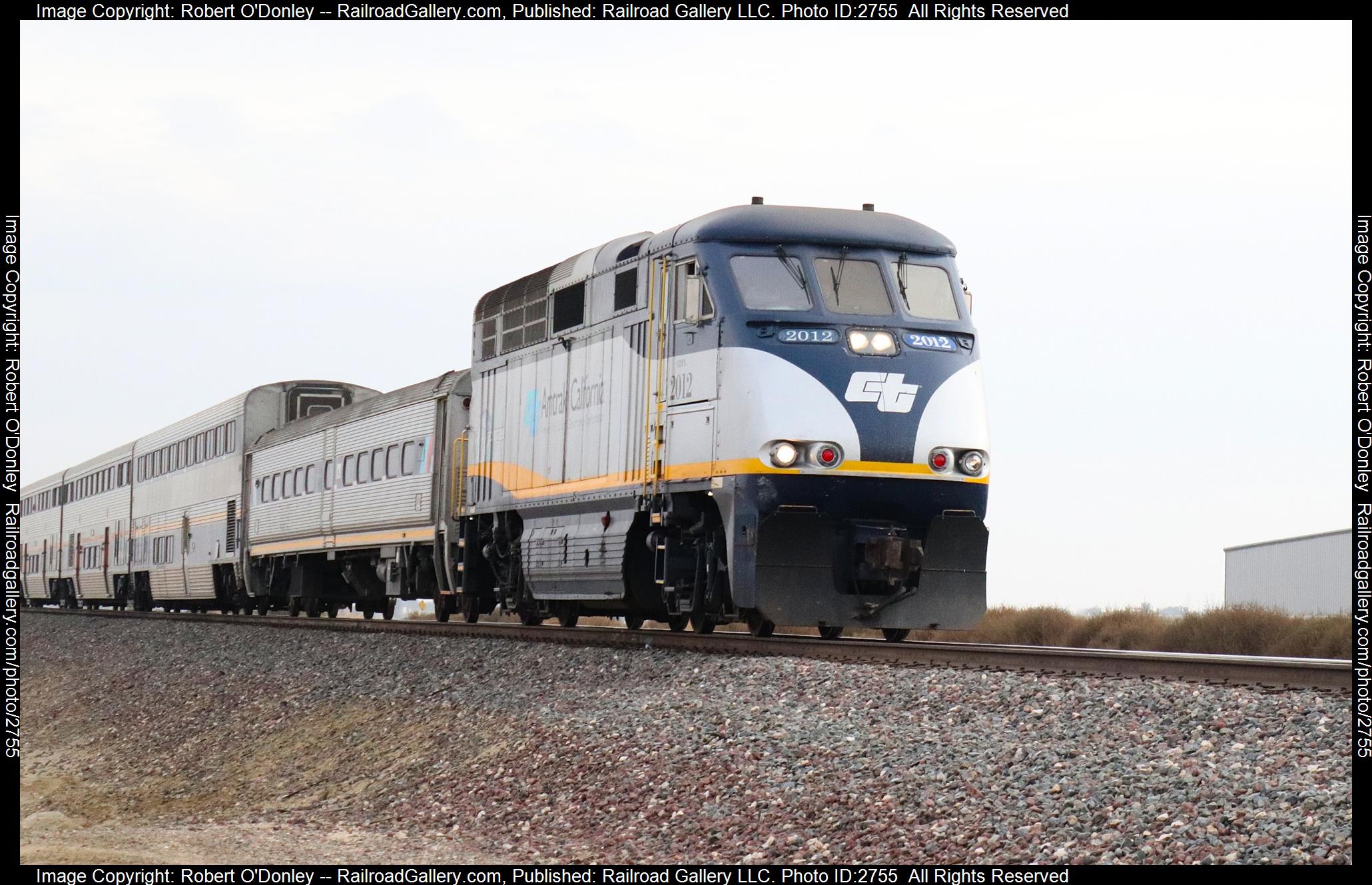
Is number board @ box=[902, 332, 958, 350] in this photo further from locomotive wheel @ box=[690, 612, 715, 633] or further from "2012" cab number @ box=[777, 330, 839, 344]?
locomotive wheel @ box=[690, 612, 715, 633]

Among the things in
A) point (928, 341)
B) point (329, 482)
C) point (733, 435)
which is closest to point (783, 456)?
point (733, 435)

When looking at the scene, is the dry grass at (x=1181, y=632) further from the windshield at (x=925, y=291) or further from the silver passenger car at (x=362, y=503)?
the silver passenger car at (x=362, y=503)

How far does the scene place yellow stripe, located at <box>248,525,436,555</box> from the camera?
20828mm

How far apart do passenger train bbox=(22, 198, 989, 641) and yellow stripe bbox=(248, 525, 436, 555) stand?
33.6 inches

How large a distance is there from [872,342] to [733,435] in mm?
1435

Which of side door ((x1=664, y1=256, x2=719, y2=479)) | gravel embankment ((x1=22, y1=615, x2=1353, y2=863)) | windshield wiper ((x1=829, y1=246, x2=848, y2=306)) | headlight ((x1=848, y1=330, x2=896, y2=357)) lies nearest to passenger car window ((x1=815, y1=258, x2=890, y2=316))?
windshield wiper ((x1=829, y1=246, x2=848, y2=306))

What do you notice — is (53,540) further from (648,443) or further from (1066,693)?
(1066,693)

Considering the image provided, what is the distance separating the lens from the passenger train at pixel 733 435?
12.6 m

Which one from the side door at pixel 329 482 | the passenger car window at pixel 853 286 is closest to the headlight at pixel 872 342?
the passenger car window at pixel 853 286

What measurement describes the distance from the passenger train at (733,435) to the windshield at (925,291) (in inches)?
0.8

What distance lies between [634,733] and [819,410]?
3.49 metres

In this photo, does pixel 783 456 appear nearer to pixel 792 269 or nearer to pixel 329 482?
pixel 792 269

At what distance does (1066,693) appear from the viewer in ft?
30.5

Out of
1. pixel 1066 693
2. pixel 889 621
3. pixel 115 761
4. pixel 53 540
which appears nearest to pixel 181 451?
pixel 53 540
